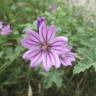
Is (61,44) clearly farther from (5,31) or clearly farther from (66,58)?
(5,31)

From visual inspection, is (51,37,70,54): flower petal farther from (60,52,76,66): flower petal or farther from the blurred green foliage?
the blurred green foliage

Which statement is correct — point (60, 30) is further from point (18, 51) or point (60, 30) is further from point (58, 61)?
point (58, 61)

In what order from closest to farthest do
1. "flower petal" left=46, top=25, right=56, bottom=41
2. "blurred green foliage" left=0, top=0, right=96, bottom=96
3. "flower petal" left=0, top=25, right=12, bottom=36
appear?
"flower petal" left=46, top=25, right=56, bottom=41, "blurred green foliage" left=0, top=0, right=96, bottom=96, "flower petal" left=0, top=25, right=12, bottom=36

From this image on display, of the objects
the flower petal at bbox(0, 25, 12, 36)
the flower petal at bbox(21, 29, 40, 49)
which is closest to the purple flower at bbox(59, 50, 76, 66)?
the flower petal at bbox(21, 29, 40, 49)

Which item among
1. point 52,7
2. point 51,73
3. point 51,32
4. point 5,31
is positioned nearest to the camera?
point 51,32

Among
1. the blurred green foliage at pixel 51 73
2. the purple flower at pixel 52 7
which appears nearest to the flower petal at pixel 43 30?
the blurred green foliage at pixel 51 73

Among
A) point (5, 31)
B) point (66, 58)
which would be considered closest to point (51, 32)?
point (66, 58)

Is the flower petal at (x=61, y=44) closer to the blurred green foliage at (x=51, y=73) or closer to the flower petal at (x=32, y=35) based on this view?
the flower petal at (x=32, y=35)

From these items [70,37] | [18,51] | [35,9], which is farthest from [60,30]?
[35,9]

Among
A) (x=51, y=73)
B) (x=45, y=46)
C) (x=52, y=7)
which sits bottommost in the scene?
(x=51, y=73)
